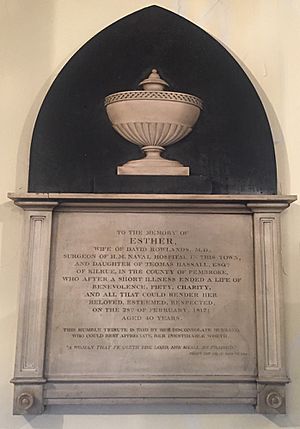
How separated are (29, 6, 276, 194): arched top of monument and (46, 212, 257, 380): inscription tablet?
18 cm

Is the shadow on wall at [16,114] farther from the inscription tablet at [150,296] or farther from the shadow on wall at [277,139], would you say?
the shadow on wall at [277,139]

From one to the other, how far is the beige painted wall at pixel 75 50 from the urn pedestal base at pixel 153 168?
541mm

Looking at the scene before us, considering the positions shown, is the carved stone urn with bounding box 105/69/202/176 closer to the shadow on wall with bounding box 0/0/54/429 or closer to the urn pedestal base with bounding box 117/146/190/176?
the urn pedestal base with bounding box 117/146/190/176

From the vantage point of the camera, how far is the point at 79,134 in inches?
106

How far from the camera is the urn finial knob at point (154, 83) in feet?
8.82

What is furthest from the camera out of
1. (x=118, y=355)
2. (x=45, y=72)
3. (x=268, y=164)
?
(x=45, y=72)

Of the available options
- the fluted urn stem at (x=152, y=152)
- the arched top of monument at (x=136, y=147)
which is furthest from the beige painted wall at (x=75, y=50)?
the fluted urn stem at (x=152, y=152)

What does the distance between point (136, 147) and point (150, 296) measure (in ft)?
2.59

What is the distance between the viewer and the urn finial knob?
2689 mm

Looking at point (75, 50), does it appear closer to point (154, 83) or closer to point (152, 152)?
point (154, 83)

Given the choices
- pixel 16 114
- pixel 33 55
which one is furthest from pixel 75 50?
pixel 16 114

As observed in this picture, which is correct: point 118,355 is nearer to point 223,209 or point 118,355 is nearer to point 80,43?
point 223,209

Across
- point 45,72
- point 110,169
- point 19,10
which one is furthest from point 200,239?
point 19,10

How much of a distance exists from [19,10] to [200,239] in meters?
1.65
